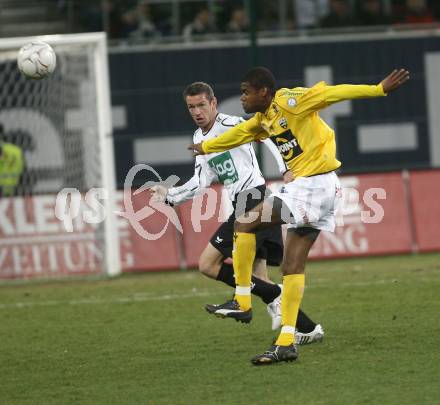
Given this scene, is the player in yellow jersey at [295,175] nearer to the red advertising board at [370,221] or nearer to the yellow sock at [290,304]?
the yellow sock at [290,304]

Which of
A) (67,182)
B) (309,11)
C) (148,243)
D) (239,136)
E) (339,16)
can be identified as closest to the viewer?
(239,136)

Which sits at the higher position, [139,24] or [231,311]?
[139,24]

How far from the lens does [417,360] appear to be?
772 cm

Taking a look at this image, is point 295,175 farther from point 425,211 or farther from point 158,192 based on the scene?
point 425,211

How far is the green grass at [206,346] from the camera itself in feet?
23.0

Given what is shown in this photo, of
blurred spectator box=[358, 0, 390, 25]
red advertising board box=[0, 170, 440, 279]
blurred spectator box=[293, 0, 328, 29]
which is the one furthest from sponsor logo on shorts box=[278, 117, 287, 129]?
blurred spectator box=[358, 0, 390, 25]

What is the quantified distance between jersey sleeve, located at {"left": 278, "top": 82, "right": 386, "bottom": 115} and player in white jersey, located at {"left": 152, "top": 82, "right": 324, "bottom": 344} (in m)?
1.57

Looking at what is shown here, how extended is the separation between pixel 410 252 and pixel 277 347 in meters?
8.72

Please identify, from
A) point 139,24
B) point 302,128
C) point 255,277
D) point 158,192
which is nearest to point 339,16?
point 139,24

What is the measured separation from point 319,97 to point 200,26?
1142 centimetres

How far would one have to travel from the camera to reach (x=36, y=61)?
11398 mm

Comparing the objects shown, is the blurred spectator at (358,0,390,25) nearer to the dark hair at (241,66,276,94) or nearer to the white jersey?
the white jersey

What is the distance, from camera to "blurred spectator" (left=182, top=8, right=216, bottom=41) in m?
18.9

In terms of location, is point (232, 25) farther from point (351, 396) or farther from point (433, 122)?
point (351, 396)
